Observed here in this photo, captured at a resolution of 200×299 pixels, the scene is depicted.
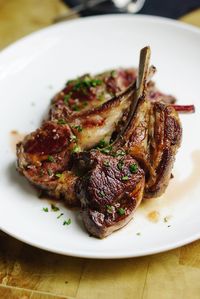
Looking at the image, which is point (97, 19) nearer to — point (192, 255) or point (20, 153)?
point (20, 153)

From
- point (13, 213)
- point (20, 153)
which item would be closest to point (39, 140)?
point (20, 153)

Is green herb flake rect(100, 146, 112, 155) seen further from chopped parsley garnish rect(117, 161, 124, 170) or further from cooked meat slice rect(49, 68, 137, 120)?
cooked meat slice rect(49, 68, 137, 120)

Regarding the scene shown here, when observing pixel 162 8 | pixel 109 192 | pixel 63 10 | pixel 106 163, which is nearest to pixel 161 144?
pixel 106 163

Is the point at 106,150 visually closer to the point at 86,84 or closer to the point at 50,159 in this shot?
the point at 50,159

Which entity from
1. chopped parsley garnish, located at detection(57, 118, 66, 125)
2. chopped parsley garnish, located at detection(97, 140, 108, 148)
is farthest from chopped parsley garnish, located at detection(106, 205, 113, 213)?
chopped parsley garnish, located at detection(57, 118, 66, 125)

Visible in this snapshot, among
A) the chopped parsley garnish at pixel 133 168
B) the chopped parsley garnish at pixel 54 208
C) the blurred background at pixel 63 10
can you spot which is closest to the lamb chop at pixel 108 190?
the chopped parsley garnish at pixel 133 168

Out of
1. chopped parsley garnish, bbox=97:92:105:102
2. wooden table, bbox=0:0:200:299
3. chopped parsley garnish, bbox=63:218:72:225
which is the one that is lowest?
wooden table, bbox=0:0:200:299

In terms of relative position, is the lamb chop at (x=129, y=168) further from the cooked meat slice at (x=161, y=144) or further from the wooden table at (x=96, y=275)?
the wooden table at (x=96, y=275)
